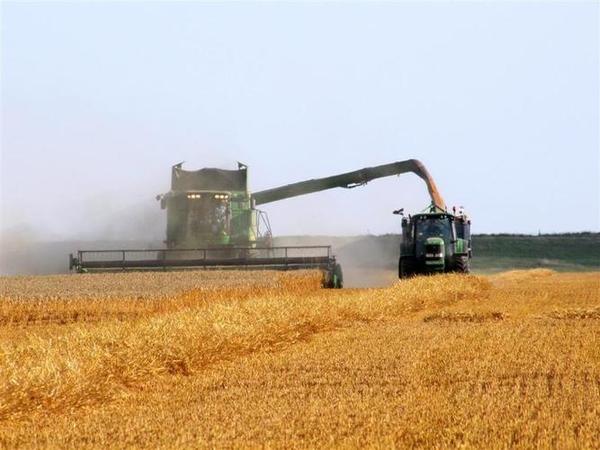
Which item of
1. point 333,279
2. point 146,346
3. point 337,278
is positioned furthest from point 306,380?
point 337,278

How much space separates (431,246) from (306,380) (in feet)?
67.0

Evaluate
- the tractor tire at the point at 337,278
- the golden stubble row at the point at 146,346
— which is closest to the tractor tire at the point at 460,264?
the tractor tire at the point at 337,278

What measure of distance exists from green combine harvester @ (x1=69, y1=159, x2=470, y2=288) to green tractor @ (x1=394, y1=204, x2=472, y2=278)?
0.09ft

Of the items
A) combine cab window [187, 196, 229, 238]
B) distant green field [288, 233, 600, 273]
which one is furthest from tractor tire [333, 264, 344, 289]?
distant green field [288, 233, 600, 273]

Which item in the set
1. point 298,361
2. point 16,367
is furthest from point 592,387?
point 16,367

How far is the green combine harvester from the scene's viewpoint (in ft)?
103

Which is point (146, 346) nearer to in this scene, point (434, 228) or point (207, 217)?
point (434, 228)

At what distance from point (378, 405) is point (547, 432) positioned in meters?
1.75

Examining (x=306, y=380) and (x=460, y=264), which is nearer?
(x=306, y=380)

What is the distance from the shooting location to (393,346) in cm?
1420

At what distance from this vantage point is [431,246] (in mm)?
31078

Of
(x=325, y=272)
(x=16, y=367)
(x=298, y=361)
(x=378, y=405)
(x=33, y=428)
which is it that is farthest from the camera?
(x=325, y=272)

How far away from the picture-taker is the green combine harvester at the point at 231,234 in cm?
3147

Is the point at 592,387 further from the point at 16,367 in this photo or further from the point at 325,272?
the point at 325,272
